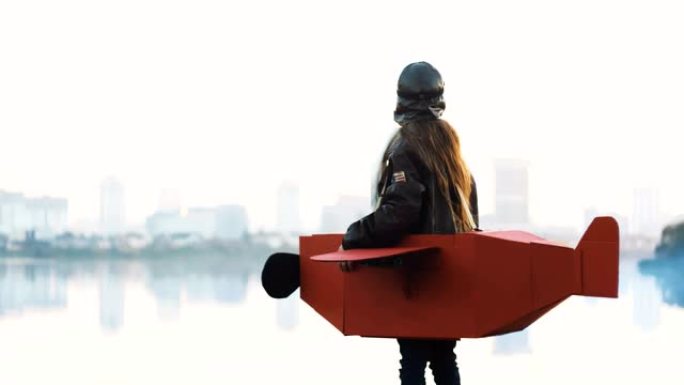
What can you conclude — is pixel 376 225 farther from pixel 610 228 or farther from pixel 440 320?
pixel 610 228

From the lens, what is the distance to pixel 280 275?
207 inches

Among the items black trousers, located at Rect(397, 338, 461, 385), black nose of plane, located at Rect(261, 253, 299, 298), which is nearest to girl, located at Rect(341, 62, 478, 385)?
black trousers, located at Rect(397, 338, 461, 385)

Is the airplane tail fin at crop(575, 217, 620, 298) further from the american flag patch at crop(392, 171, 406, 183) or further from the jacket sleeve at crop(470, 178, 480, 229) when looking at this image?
the american flag patch at crop(392, 171, 406, 183)

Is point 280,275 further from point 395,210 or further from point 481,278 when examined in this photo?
point 481,278

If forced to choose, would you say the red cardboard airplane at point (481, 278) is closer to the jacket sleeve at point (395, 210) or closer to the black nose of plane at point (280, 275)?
the jacket sleeve at point (395, 210)

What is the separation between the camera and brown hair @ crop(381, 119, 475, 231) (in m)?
4.72

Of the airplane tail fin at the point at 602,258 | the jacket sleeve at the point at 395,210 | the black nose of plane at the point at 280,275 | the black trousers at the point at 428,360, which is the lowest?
the black trousers at the point at 428,360

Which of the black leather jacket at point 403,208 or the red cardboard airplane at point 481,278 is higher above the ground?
the black leather jacket at point 403,208

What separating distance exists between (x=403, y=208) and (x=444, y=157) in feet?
1.04

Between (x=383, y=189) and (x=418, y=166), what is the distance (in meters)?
0.18

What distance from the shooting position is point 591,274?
14.8 feet

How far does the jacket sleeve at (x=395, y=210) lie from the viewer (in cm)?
461

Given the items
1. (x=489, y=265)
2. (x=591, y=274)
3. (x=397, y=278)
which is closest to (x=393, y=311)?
(x=397, y=278)

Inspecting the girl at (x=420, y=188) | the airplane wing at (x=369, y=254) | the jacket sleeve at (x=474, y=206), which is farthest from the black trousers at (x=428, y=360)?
the jacket sleeve at (x=474, y=206)
